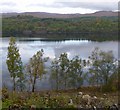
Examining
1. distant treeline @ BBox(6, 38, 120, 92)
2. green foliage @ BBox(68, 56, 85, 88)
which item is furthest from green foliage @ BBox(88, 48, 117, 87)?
green foliage @ BBox(68, 56, 85, 88)

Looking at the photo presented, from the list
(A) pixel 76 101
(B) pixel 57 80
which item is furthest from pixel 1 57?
(A) pixel 76 101

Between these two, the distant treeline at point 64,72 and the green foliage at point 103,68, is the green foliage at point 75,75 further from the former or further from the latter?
the green foliage at point 103,68

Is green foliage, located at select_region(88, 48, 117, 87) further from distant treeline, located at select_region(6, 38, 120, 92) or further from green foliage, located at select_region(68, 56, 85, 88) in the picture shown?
green foliage, located at select_region(68, 56, 85, 88)

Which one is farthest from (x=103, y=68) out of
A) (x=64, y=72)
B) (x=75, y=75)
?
(x=64, y=72)

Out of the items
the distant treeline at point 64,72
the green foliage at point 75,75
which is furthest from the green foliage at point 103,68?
the green foliage at point 75,75

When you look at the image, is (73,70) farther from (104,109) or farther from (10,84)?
(104,109)

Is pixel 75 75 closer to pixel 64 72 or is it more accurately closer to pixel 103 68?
pixel 64 72

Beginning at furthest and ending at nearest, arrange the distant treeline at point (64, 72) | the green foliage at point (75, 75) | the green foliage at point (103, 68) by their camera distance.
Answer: the green foliage at point (75, 75) → the green foliage at point (103, 68) → the distant treeline at point (64, 72)

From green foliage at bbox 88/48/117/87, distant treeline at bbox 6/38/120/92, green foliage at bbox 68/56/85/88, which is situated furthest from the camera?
green foliage at bbox 68/56/85/88

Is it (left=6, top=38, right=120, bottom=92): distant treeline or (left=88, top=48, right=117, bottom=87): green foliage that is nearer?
(left=6, top=38, right=120, bottom=92): distant treeline

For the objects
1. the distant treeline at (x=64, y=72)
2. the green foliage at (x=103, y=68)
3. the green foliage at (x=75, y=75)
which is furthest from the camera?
the green foliage at (x=75, y=75)

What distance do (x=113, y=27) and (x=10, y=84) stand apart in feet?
210

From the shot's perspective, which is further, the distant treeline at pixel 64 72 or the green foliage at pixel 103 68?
the green foliage at pixel 103 68

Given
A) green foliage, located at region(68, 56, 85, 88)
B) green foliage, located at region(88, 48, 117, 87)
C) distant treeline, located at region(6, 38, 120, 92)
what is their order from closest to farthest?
distant treeline, located at region(6, 38, 120, 92), green foliage, located at region(88, 48, 117, 87), green foliage, located at region(68, 56, 85, 88)
